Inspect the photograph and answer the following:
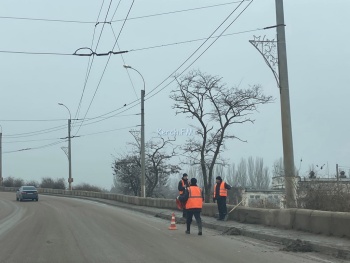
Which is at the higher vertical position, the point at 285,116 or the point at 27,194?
the point at 285,116

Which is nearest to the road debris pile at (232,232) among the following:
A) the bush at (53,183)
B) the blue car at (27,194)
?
the blue car at (27,194)

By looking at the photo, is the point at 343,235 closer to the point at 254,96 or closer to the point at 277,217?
the point at 277,217

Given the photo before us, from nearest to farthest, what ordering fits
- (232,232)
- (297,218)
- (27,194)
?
(297,218)
(232,232)
(27,194)

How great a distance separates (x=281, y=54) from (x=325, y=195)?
15.9 ft

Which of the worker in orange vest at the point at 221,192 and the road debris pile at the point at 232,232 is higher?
the worker in orange vest at the point at 221,192

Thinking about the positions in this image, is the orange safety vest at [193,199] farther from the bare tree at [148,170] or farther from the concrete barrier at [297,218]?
the bare tree at [148,170]

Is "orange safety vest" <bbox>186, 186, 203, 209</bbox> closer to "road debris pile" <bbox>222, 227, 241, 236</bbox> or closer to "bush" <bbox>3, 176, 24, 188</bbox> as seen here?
"road debris pile" <bbox>222, 227, 241, 236</bbox>

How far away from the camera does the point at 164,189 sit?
6850 centimetres

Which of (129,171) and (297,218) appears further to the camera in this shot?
(129,171)

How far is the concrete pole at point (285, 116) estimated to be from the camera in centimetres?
1415

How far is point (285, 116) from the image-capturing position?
14617 mm

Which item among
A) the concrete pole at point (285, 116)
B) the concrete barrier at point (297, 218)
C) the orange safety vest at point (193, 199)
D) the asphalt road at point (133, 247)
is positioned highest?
the concrete pole at point (285, 116)

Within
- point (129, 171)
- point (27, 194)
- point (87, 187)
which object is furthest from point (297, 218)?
point (87, 187)

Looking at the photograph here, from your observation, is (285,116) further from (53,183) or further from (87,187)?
(53,183)
